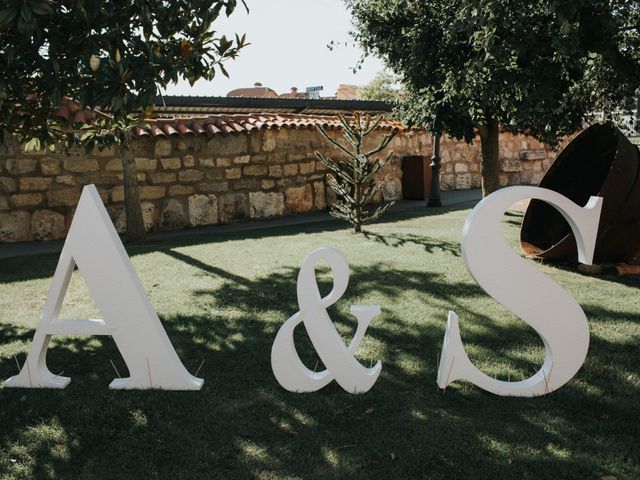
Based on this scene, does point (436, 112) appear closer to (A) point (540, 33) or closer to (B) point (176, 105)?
(A) point (540, 33)

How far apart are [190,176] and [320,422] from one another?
288 inches

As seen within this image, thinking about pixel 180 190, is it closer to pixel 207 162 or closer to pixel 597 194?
pixel 207 162

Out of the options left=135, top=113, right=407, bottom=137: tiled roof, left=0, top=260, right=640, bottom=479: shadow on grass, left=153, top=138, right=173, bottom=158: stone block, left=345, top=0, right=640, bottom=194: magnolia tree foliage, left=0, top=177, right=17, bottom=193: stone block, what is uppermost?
left=345, top=0, right=640, bottom=194: magnolia tree foliage

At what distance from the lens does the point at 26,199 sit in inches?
328

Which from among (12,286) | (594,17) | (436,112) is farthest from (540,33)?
(12,286)

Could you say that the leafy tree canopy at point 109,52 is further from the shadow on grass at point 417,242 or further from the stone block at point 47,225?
the stone block at point 47,225

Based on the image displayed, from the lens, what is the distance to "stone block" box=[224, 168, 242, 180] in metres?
9.95

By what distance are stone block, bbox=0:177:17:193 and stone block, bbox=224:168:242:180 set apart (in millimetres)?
3236

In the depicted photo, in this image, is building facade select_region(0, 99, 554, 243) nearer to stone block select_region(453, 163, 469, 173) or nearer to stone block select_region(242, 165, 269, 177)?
stone block select_region(242, 165, 269, 177)

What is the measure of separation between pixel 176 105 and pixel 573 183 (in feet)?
26.9

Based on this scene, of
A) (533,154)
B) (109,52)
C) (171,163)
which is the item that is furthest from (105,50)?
(533,154)

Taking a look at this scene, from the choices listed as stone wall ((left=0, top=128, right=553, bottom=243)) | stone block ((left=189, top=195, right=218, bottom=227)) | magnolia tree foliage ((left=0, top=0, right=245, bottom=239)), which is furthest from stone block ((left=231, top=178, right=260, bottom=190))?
magnolia tree foliage ((left=0, top=0, right=245, bottom=239))

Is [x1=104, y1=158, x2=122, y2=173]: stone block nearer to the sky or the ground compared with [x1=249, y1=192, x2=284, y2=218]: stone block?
nearer to the sky

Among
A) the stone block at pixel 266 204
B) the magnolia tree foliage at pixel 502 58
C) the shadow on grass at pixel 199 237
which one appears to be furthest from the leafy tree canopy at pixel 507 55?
the stone block at pixel 266 204
